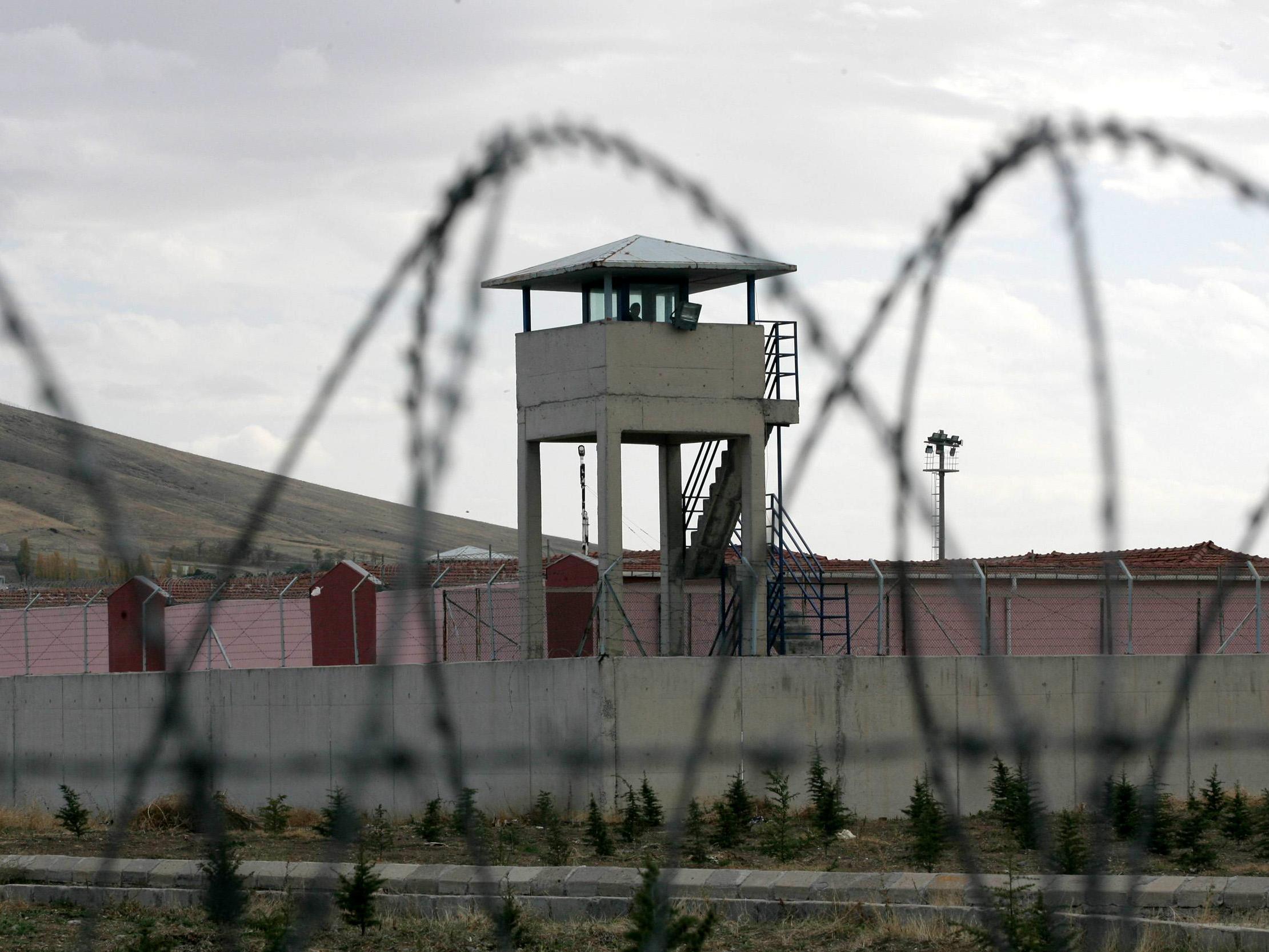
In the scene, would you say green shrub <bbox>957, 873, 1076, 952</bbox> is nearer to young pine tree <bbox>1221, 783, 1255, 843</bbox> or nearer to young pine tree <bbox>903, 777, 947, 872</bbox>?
young pine tree <bbox>903, 777, 947, 872</bbox>

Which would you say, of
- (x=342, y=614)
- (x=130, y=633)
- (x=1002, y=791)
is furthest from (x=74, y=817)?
(x=130, y=633)

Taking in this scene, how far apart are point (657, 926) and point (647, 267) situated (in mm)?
16043

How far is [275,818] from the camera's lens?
72.8 ft

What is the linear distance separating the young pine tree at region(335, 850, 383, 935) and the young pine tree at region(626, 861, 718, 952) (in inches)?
110

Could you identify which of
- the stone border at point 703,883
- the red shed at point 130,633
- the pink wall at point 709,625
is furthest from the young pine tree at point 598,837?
the red shed at point 130,633

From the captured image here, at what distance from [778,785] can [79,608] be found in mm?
20459

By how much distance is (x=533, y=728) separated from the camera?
23.8 metres

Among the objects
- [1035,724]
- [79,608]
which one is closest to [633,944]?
[1035,724]

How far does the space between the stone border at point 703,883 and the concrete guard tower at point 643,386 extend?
873 cm

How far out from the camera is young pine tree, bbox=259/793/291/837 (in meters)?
22.2

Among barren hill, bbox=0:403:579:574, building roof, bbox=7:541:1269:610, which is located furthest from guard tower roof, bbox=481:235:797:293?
barren hill, bbox=0:403:579:574

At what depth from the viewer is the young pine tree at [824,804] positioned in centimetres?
2064

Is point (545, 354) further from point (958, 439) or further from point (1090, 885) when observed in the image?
point (958, 439)

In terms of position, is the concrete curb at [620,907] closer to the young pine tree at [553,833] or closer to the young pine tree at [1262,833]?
the young pine tree at [553,833]
